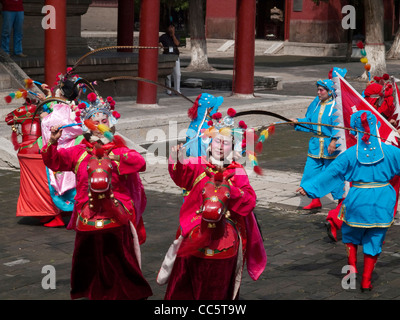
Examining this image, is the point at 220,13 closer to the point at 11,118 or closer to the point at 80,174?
the point at 11,118

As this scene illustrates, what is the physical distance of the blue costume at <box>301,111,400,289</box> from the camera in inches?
258

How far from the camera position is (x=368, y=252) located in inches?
259

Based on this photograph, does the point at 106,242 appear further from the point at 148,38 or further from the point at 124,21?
the point at 124,21

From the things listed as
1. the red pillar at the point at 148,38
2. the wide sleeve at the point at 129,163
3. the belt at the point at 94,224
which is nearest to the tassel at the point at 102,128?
the wide sleeve at the point at 129,163

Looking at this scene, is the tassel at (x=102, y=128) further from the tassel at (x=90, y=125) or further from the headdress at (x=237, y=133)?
the headdress at (x=237, y=133)

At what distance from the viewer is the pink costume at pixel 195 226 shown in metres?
5.34

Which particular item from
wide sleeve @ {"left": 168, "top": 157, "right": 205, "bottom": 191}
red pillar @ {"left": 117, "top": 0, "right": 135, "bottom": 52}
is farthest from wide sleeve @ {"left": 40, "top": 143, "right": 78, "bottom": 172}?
red pillar @ {"left": 117, "top": 0, "right": 135, "bottom": 52}

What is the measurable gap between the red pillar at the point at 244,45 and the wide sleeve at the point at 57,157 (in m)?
12.4

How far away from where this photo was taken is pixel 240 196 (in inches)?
211

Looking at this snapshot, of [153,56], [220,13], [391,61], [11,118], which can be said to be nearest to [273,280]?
[11,118]

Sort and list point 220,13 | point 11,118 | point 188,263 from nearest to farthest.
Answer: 1. point 188,263
2. point 11,118
3. point 220,13

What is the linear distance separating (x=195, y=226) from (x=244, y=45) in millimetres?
13021

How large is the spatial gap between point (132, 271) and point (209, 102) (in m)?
2.58

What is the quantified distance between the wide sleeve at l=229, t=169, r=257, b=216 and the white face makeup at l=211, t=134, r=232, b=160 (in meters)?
0.16
